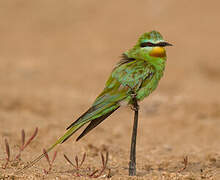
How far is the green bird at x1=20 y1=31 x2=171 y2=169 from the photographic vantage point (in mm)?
3367

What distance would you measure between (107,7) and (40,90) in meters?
3.66

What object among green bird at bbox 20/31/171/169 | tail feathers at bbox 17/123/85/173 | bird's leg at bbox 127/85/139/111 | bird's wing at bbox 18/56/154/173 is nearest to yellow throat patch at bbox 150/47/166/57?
green bird at bbox 20/31/171/169

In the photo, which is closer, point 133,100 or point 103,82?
point 133,100

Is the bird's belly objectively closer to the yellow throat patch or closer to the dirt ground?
the yellow throat patch

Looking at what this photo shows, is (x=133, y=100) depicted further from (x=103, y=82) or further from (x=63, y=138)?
(x=103, y=82)

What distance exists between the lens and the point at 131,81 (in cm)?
339

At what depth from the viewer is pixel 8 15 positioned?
1038 cm

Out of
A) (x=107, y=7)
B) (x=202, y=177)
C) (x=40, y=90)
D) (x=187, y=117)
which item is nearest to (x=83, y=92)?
(x=40, y=90)

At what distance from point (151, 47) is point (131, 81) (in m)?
0.35

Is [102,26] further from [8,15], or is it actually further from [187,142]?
[187,142]

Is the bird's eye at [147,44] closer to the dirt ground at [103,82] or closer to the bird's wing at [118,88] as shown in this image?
the bird's wing at [118,88]

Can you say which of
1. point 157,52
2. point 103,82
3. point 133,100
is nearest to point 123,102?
point 133,100

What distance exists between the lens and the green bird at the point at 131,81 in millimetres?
3367

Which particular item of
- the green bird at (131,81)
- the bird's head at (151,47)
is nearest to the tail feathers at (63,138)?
the green bird at (131,81)
